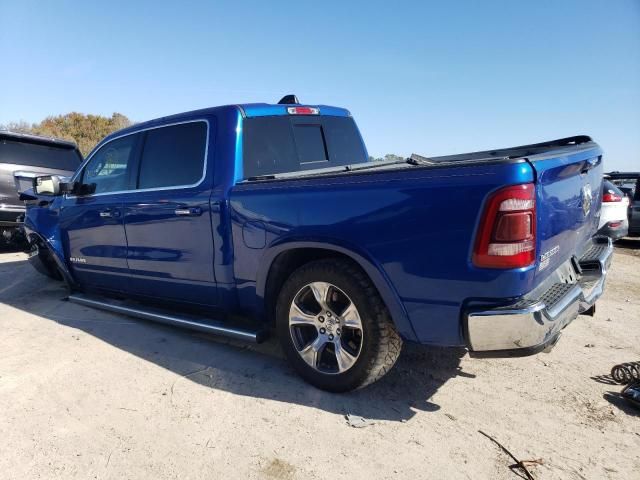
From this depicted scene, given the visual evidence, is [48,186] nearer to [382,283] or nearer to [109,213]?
[109,213]

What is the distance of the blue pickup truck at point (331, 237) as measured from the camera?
223 centimetres

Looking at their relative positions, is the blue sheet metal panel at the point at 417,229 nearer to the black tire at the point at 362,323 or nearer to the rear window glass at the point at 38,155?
the black tire at the point at 362,323

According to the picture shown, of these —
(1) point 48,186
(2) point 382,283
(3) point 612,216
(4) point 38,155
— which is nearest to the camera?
(2) point 382,283

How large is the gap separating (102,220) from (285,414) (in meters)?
2.75

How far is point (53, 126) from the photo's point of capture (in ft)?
109

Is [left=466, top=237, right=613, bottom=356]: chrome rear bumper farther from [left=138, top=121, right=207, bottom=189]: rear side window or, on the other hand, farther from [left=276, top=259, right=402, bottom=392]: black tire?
[left=138, top=121, right=207, bottom=189]: rear side window

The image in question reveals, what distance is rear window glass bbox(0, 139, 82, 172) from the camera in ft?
24.7

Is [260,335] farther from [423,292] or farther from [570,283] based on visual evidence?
[570,283]

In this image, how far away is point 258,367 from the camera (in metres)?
3.34

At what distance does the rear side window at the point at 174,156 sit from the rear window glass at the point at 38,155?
5.08 meters

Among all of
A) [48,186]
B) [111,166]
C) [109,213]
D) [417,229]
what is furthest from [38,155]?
[417,229]

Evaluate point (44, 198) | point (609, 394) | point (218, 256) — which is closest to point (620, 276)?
point (609, 394)

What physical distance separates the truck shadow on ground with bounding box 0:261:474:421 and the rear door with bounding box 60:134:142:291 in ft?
1.56

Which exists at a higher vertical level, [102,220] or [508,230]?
[508,230]
